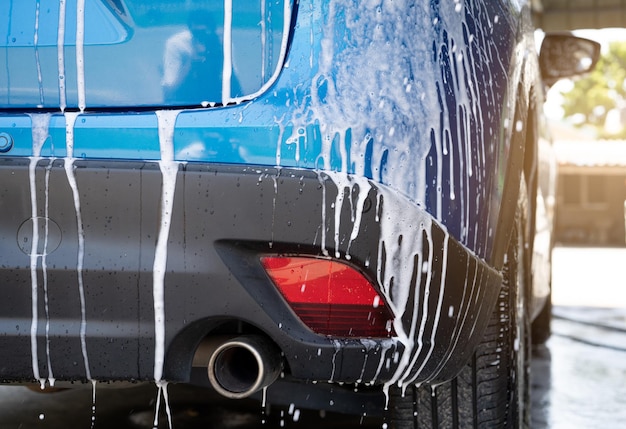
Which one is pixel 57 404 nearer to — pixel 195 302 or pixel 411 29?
pixel 195 302

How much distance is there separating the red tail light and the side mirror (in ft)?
7.34

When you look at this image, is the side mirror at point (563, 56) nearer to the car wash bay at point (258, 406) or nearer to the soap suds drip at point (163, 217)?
the car wash bay at point (258, 406)

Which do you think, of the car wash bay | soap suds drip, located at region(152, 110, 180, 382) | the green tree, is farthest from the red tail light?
the green tree

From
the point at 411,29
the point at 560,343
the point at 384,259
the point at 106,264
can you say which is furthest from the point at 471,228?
the point at 560,343

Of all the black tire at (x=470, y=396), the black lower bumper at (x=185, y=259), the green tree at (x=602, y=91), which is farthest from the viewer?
the green tree at (x=602, y=91)

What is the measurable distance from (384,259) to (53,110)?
710 mm

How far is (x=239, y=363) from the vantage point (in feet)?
6.04

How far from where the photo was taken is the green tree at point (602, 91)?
48125 mm

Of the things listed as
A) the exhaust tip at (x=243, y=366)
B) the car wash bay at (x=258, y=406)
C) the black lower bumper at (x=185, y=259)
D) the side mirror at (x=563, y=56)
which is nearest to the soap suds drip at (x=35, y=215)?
the black lower bumper at (x=185, y=259)

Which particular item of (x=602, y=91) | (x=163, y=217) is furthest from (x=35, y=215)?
(x=602, y=91)

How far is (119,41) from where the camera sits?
5.86ft

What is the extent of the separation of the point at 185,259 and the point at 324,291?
10.6 inches

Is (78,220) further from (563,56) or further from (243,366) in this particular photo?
(563,56)

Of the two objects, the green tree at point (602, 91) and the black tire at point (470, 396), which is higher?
the green tree at point (602, 91)
